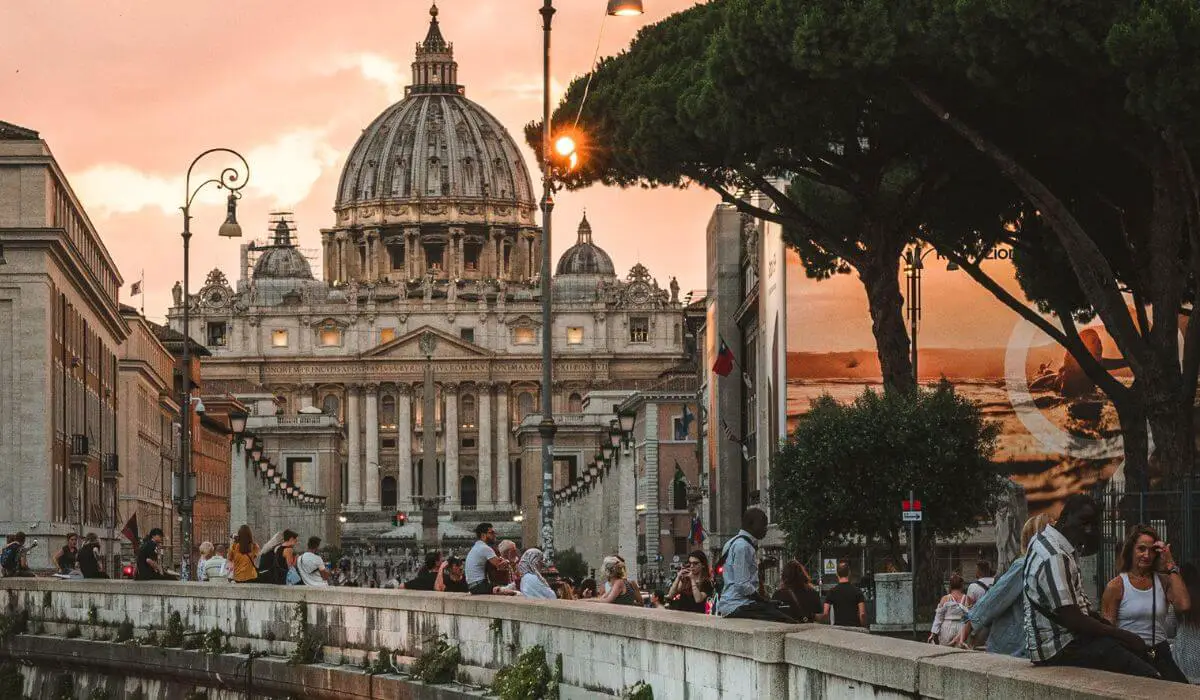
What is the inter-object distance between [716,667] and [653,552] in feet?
264

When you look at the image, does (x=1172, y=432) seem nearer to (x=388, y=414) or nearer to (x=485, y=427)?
(x=485, y=427)

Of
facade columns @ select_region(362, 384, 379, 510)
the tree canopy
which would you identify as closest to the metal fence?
the tree canopy

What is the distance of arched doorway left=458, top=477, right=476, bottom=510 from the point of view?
189250 millimetres

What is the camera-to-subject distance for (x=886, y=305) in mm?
29406

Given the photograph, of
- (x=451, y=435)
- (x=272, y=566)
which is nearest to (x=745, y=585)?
(x=272, y=566)

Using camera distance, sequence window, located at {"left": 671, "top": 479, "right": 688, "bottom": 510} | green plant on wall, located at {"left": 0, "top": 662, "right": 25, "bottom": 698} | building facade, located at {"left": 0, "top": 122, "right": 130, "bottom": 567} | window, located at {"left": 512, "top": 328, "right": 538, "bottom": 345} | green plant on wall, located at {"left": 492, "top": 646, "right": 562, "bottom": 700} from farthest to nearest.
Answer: window, located at {"left": 512, "top": 328, "right": 538, "bottom": 345}, window, located at {"left": 671, "top": 479, "right": 688, "bottom": 510}, building facade, located at {"left": 0, "top": 122, "right": 130, "bottom": 567}, green plant on wall, located at {"left": 0, "top": 662, "right": 25, "bottom": 698}, green plant on wall, located at {"left": 492, "top": 646, "right": 562, "bottom": 700}

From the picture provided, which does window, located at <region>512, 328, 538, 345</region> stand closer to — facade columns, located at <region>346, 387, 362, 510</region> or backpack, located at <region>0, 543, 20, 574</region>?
facade columns, located at <region>346, 387, 362, 510</region>

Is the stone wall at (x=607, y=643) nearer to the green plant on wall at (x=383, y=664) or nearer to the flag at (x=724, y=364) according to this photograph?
the green plant on wall at (x=383, y=664)

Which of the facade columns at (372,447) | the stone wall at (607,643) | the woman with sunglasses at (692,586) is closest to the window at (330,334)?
the facade columns at (372,447)

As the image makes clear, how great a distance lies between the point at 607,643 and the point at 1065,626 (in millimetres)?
6064

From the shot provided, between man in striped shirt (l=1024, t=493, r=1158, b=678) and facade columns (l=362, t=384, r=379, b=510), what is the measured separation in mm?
176603

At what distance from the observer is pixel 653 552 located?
309ft

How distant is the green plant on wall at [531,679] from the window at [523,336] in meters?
171

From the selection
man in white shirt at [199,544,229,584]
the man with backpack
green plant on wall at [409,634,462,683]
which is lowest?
green plant on wall at [409,634,462,683]
